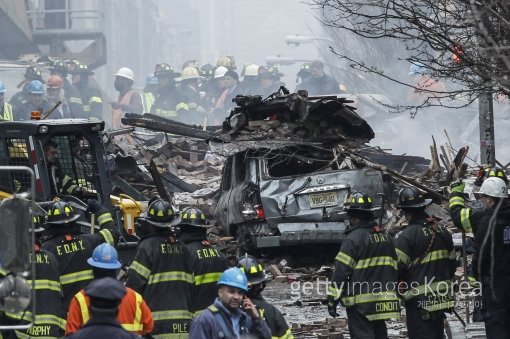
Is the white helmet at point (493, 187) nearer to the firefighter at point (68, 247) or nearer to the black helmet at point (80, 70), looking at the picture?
the firefighter at point (68, 247)

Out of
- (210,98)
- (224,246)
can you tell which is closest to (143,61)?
(210,98)

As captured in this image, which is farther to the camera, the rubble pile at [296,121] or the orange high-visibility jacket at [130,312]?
the rubble pile at [296,121]

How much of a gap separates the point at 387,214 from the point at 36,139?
4982 millimetres

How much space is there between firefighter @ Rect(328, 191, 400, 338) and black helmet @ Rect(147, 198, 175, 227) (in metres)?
1.54

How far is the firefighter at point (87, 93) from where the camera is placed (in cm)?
3145

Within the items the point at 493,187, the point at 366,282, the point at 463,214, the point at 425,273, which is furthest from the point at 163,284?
the point at 493,187

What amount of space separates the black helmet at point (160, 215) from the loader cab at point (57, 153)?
133 inches

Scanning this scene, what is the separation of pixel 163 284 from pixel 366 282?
1840 millimetres

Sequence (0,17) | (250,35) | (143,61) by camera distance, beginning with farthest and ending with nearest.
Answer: (250,35), (143,61), (0,17)

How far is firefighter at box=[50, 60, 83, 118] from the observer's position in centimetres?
3088

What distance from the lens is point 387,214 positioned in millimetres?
16859

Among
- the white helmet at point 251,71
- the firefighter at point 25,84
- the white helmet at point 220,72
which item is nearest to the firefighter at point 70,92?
the firefighter at point 25,84

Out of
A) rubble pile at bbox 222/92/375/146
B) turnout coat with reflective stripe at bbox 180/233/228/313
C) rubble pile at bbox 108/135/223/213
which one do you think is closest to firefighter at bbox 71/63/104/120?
rubble pile at bbox 108/135/223/213

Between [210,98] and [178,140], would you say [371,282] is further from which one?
[210,98]
